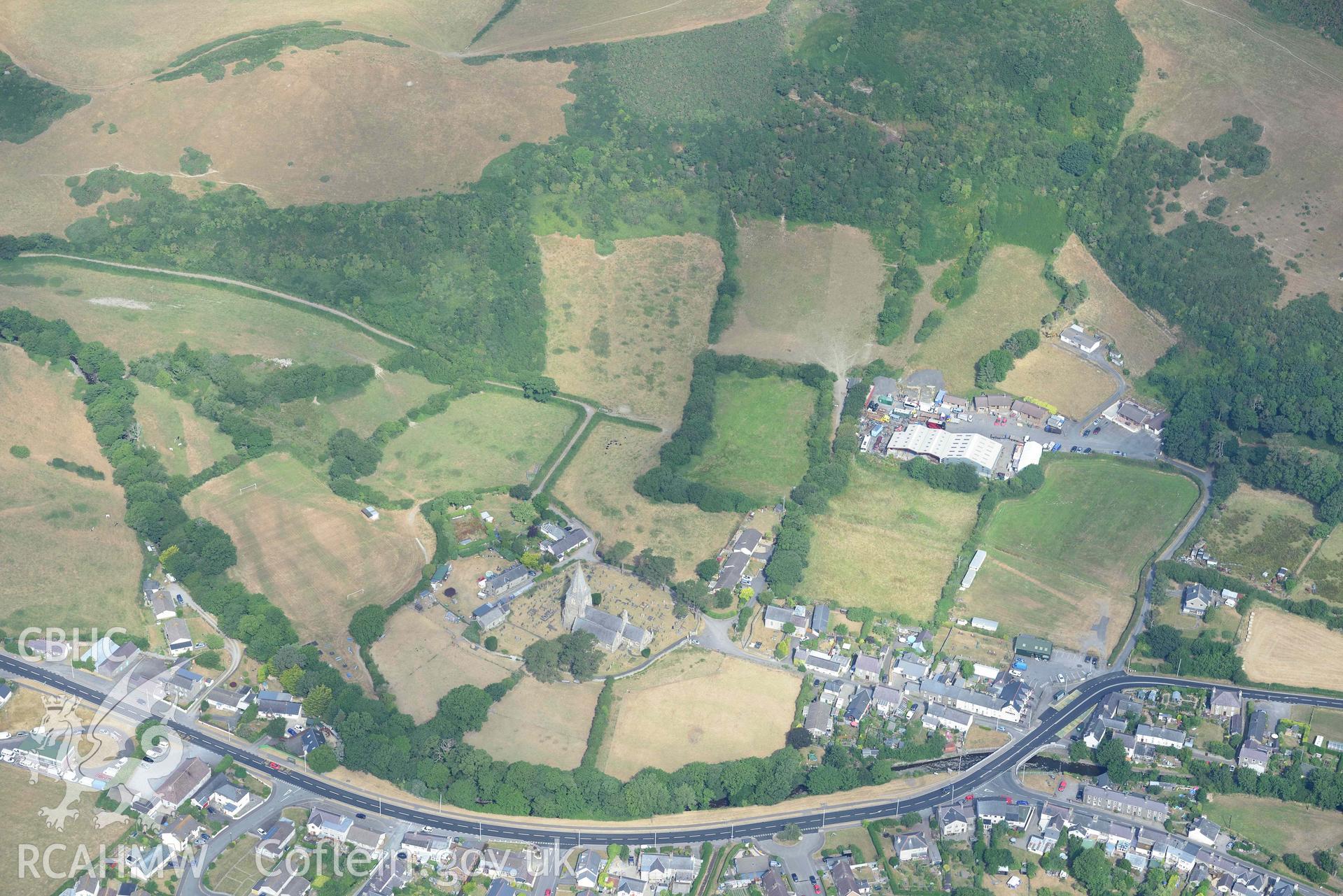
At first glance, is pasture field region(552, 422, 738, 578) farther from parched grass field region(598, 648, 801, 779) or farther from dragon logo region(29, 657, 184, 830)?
dragon logo region(29, 657, 184, 830)

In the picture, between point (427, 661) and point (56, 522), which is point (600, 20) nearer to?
point (56, 522)

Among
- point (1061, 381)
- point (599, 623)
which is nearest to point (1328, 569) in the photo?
point (1061, 381)

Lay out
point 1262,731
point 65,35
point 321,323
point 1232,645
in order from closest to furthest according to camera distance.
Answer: point 1262,731, point 1232,645, point 321,323, point 65,35

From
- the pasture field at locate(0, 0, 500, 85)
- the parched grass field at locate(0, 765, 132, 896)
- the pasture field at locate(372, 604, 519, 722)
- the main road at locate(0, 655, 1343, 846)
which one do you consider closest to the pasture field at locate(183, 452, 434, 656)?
the pasture field at locate(372, 604, 519, 722)

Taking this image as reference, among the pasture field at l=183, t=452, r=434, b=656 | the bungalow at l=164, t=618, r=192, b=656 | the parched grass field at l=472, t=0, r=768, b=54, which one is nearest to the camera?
the bungalow at l=164, t=618, r=192, b=656

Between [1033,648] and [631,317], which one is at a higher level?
[631,317]

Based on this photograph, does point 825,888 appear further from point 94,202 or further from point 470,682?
point 94,202

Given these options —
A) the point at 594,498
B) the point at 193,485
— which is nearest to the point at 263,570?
the point at 193,485
